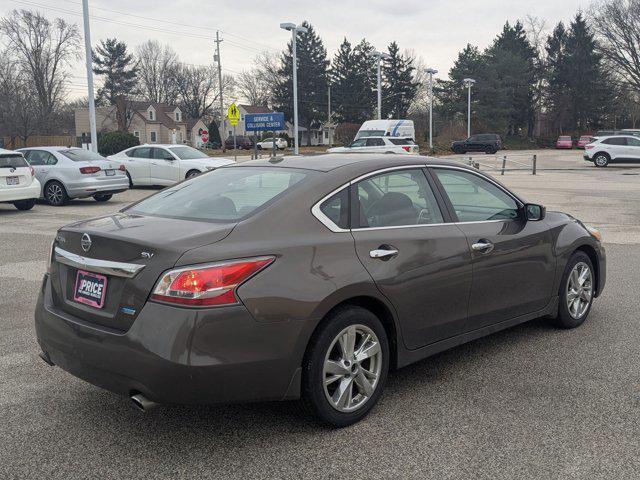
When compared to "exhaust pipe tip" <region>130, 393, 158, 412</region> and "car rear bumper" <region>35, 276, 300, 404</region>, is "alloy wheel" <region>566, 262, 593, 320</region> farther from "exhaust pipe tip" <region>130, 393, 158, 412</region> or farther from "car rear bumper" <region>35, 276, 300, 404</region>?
"exhaust pipe tip" <region>130, 393, 158, 412</region>

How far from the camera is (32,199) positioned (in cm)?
1505

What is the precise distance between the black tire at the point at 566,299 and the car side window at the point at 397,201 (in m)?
1.63

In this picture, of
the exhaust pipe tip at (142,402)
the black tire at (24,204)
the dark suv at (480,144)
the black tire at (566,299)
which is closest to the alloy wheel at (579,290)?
the black tire at (566,299)

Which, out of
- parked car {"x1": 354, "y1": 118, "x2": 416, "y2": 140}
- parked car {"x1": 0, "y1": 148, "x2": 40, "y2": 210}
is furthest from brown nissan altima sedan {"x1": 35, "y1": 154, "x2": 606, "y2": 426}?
parked car {"x1": 354, "y1": 118, "x2": 416, "y2": 140}

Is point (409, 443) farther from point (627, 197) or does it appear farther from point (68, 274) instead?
point (627, 197)

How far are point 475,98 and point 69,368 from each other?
85.4 m

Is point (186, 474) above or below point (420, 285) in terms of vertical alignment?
below

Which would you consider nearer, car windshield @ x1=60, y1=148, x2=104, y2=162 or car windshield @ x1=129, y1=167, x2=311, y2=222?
car windshield @ x1=129, y1=167, x2=311, y2=222

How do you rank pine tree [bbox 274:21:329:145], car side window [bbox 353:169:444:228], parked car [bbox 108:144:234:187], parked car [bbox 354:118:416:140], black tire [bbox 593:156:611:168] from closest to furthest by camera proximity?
car side window [bbox 353:169:444:228] < parked car [bbox 108:144:234:187] < black tire [bbox 593:156:611:168] < parked car [bbox 354:118:416:140] < pine tree [bbox 274:21:329:145]

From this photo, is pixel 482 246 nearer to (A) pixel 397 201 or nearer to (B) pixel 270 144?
(A) pixel 397 201

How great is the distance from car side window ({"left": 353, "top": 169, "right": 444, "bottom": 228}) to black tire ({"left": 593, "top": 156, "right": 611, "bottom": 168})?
33186mm

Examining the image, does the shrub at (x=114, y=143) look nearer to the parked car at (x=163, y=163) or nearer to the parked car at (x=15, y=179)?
the parked car at (x=163, y=163)

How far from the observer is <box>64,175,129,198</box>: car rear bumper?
16.2m

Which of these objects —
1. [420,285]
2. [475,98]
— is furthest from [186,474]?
[475,98]
